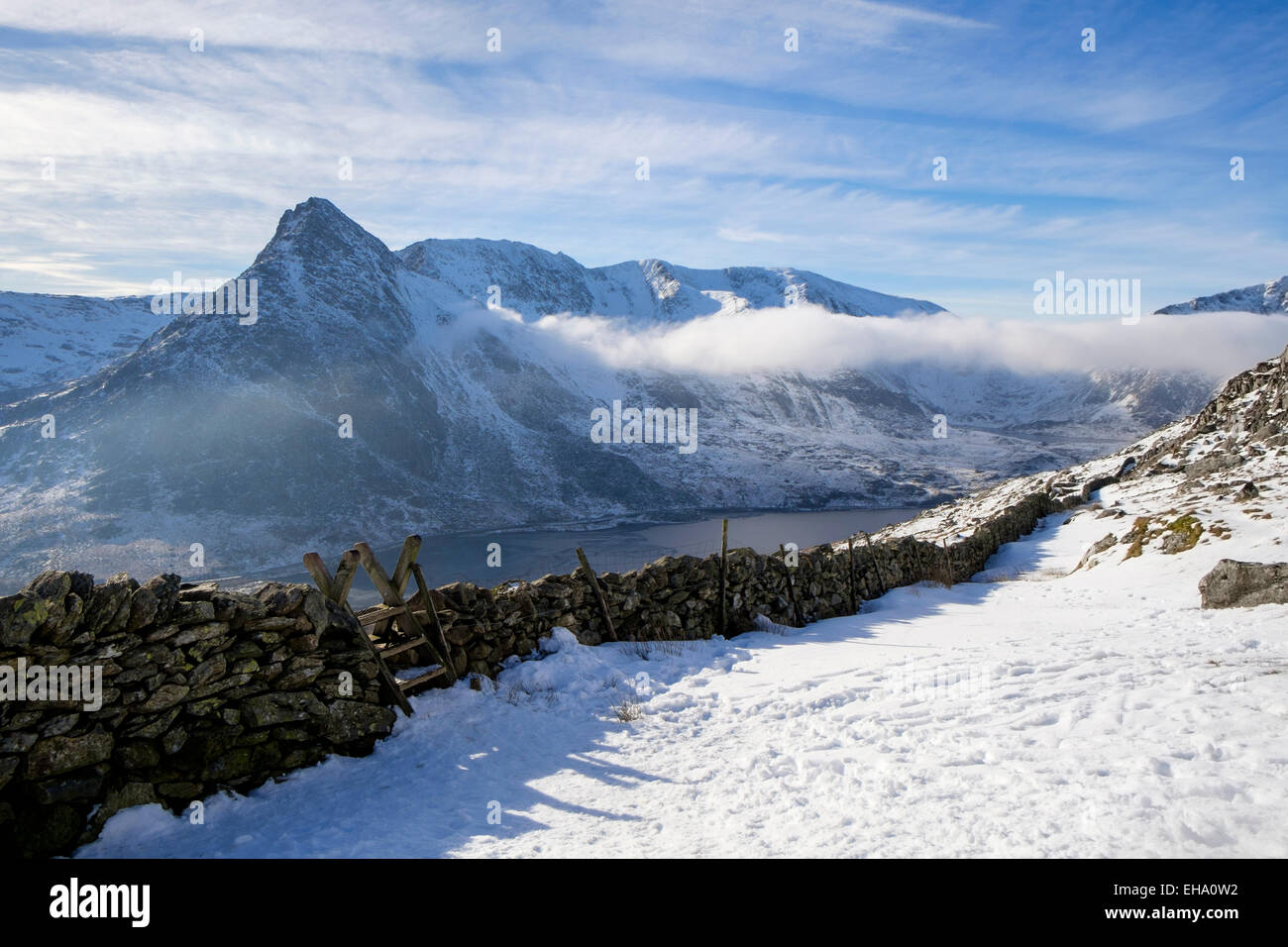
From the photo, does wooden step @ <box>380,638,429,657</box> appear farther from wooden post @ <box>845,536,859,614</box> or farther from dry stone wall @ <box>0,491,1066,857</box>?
wooden post @ <box>845,536,859,614</box>

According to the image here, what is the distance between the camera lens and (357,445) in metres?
110

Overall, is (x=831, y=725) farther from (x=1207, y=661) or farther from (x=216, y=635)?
(x=216, y=635)

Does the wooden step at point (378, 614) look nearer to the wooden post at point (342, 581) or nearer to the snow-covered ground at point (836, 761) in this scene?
the wooden post at point (342, 581)

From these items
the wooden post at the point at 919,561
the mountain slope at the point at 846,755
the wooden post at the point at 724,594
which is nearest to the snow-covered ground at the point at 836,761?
the mountain slope at the point at 846,755

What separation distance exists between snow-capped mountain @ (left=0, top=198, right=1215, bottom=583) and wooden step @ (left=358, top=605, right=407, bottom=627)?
2968 inches

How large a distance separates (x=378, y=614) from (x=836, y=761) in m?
5.88

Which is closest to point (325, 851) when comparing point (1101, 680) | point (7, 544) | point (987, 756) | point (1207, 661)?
point (987, 756)

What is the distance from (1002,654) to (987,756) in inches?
147

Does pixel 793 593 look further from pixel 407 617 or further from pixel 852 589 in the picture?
pixel 407 617

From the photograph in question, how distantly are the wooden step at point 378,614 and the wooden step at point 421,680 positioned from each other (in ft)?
2.81

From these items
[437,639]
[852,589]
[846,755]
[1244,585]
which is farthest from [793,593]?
[846,755]

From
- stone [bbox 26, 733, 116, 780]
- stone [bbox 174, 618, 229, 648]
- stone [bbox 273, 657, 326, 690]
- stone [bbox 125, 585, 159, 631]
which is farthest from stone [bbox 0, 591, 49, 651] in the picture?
stone [bbox 273, 657, 326, 690]

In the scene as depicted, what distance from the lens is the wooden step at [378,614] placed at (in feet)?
28.3
